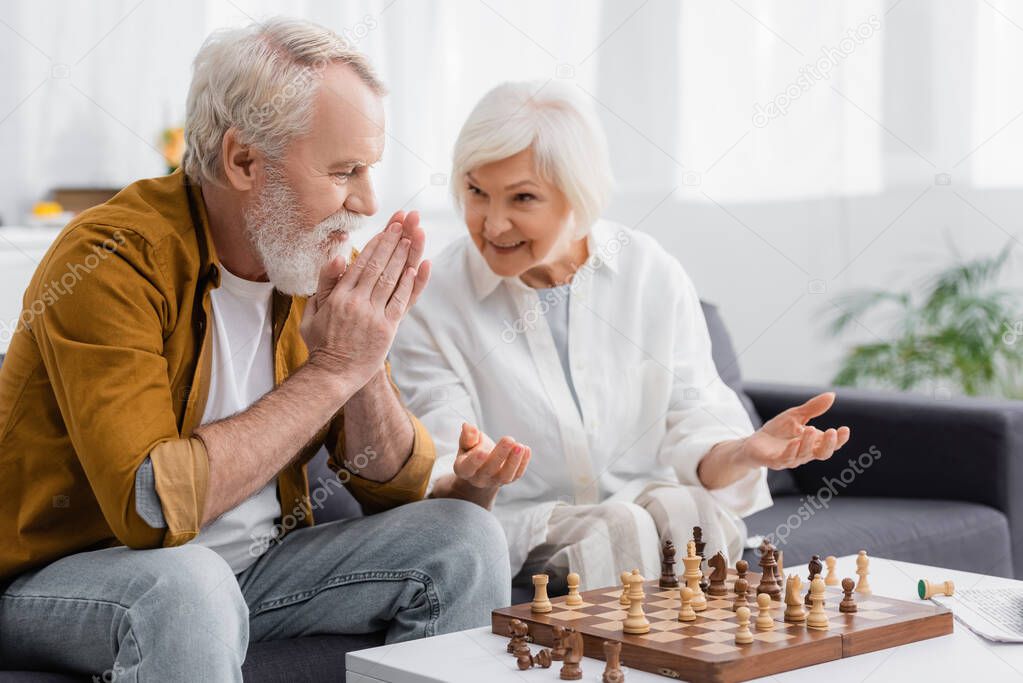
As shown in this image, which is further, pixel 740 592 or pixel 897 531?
pixel 897 531

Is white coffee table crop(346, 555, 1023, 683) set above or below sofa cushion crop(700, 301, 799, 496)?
below

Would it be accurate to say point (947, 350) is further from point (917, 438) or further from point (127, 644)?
point (127, 644)

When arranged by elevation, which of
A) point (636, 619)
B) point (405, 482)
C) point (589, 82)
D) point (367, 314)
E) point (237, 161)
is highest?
point (589, 82)

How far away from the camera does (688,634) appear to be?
59.9 inches

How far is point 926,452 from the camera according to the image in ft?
9.47

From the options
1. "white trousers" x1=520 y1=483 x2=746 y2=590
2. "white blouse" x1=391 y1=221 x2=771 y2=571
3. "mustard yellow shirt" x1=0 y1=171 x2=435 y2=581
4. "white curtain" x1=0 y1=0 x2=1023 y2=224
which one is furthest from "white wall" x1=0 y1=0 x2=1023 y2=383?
"mustard yellow shirt" x1=0 y1=171 x2=435 y2=581

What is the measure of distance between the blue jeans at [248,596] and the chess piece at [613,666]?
1.40 feet

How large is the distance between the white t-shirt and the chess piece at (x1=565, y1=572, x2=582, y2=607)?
0.47 meters

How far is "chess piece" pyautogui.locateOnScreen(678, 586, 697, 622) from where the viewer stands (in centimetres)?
160

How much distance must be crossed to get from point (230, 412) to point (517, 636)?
0.54 metres

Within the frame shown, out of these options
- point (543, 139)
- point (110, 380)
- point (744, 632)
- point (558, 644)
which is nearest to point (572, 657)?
point (558, 644)

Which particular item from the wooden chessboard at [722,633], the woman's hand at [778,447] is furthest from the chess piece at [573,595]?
the woman's hand at [778,447]

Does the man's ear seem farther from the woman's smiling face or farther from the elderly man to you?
the woman's smiling face

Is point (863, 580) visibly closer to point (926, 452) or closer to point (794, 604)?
point (794, 604)
